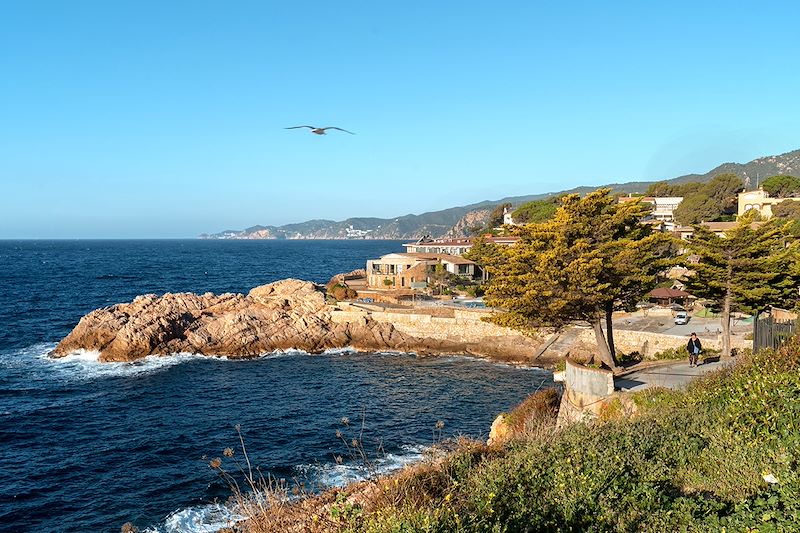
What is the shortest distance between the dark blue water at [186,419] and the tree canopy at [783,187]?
8386cm

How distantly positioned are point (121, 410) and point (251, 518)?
2455 cm

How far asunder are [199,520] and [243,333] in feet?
88.7

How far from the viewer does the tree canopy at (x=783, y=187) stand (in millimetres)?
94688

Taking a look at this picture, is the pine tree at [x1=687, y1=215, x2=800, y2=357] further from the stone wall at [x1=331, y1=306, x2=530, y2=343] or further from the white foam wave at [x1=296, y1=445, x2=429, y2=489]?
the stone wall at [x1=331, y1=306, x2=530, y2=343]

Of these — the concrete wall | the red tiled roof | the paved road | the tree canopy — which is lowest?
the red tiled roof

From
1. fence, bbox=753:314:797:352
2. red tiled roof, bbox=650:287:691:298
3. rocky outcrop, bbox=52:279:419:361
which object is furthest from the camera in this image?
red tiled roof, bbox=650:287:691:298

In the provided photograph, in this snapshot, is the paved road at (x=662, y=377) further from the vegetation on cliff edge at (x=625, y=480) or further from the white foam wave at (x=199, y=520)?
the white foam wave at (x=199, y=520)

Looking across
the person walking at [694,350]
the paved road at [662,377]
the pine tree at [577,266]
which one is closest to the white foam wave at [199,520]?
the pine tree at [577,266]

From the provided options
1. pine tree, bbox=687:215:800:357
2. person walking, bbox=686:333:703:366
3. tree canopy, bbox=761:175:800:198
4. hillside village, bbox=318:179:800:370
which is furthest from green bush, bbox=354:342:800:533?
tree canopy, bbox=761:175:800:198

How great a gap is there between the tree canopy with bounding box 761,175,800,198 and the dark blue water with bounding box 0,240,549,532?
275 feet

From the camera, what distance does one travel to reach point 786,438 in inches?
357

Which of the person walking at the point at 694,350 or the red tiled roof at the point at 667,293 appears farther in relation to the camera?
the red tiled roof at the point at 667,293

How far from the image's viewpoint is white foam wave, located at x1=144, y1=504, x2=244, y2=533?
54.4 feet

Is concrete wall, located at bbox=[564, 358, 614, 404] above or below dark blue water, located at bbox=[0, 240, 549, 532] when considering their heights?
above
